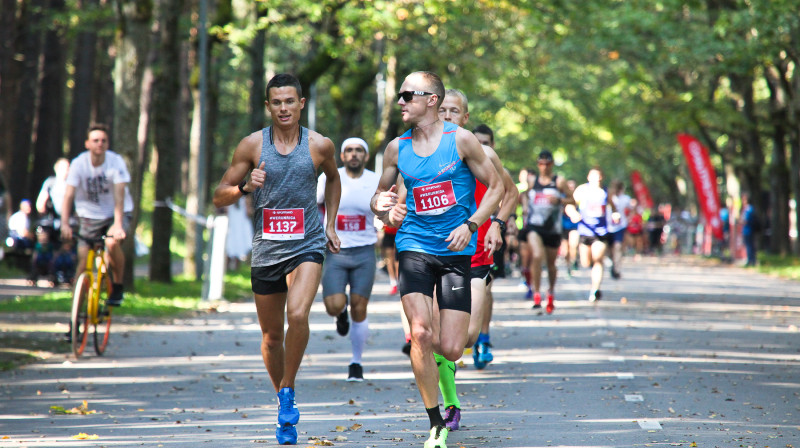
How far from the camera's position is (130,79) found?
18047mm

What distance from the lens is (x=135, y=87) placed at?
59.4ft

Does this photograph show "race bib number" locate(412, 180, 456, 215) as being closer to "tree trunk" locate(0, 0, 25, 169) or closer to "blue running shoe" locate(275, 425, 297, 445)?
"blue running shoe" locate(275, 425, 297, 445)

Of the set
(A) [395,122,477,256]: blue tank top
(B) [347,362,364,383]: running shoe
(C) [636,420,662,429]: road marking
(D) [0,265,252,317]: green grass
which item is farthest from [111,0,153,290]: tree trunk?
(A) [395,122,477,256]: blue tank top

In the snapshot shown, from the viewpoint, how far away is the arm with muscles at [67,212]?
35.6ft

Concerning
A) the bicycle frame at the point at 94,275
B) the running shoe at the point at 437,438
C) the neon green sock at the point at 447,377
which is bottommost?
the running shoe at the point at 437,438

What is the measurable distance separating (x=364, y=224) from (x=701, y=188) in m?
26.8

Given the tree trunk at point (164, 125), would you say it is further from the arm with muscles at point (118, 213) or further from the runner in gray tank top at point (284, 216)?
the runner in gray tank top at point (284, 216)

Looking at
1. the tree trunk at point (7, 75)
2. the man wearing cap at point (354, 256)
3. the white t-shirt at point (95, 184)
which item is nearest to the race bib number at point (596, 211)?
the man wearing cap at point (354, 256)

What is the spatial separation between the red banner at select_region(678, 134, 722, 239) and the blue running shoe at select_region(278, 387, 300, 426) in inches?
1150

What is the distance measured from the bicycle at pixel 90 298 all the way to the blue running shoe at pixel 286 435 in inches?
180

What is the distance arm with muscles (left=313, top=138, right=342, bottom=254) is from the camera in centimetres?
758

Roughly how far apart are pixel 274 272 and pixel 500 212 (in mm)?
1483

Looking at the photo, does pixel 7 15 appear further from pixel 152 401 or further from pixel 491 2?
pixel 152 401

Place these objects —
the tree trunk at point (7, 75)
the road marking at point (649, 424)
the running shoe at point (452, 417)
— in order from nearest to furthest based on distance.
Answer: the running shoe at point (452, 417)
the road marking at point (649, 424)
the tree trunk at point (7, 75)
